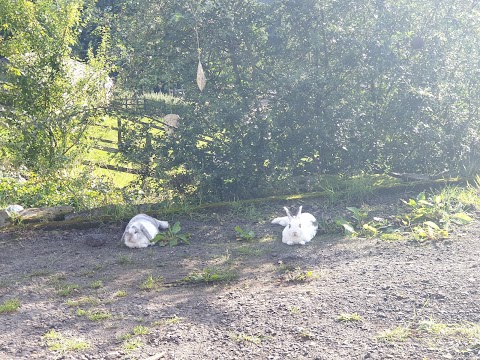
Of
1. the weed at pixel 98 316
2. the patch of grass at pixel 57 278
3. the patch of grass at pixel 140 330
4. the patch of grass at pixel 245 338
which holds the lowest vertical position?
the patch of grass at pixel 245 338

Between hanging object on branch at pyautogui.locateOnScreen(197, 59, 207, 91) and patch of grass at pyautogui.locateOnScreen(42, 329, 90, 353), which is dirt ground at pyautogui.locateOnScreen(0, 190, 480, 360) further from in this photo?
hanging object on branch at pyautogui.locateOnScreen(197, 59, 207, 91)

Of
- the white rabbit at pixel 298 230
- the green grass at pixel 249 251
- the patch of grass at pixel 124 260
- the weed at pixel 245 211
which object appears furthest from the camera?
the weed at pixel 245 211

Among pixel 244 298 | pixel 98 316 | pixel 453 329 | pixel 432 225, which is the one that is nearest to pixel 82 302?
pixel 98 316

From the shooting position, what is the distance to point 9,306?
5.15 meters

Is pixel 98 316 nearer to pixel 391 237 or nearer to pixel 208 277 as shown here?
pixel 208 277

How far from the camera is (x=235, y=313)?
4.88 metres

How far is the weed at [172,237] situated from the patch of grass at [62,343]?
2.42 meters

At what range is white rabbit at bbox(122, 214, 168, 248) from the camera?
6.90 metres

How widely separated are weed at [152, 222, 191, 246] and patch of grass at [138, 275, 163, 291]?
1.15 metres

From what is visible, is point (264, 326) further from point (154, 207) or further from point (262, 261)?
point (154, 207)

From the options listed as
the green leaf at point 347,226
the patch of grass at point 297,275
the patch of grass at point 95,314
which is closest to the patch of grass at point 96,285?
the patch of grass at point 95,314

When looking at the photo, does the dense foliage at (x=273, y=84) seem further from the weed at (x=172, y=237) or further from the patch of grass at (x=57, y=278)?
the patch of grass at (x=57, y=278)

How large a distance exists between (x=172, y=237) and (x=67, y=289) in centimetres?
171

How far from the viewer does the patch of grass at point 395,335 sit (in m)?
4.26
